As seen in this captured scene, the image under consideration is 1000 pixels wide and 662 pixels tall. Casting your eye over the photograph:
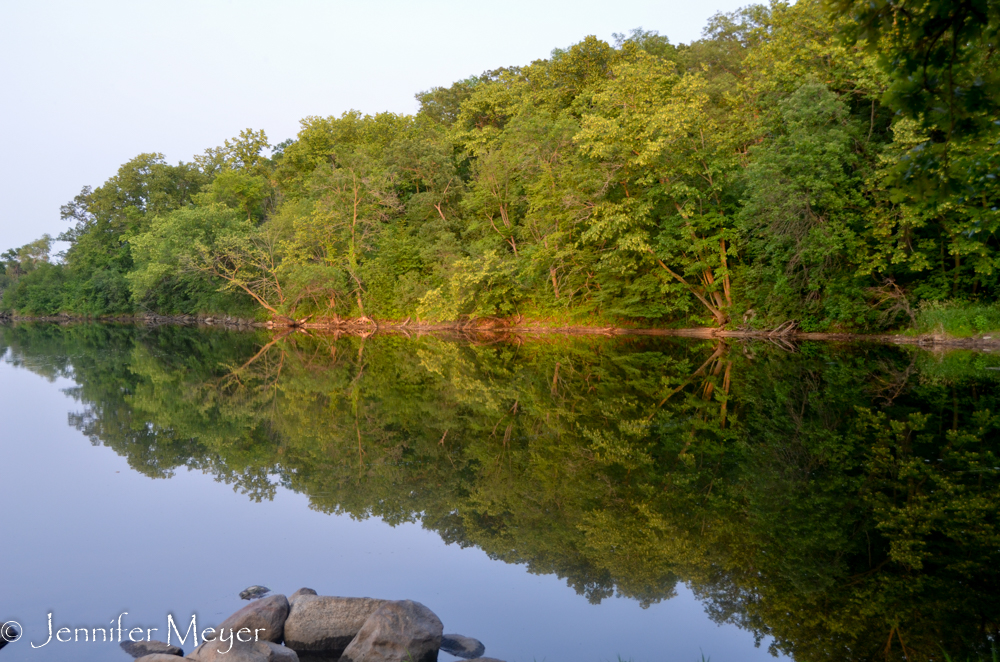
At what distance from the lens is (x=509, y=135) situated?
39.0m

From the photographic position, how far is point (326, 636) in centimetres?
442

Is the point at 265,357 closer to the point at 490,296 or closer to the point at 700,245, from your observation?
the point at 490,296

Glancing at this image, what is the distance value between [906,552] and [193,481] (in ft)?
25.3

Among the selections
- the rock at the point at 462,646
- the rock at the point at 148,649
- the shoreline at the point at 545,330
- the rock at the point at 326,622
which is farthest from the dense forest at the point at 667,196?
the rock at the point at 148,649

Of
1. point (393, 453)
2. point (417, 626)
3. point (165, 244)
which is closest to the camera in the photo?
point (417, 626)

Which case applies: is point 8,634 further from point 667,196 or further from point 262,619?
point 667,196

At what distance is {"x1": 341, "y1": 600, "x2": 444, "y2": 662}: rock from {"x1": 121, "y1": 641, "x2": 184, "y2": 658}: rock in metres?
1.14

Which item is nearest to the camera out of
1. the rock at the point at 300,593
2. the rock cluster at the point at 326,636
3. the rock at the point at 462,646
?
the rock cluster at the point at 326,636

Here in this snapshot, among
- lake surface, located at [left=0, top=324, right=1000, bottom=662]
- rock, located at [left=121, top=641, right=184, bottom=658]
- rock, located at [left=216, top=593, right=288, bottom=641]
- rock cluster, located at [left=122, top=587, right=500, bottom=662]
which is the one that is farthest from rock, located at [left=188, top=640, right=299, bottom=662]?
lake surface, located at [left=0, top=324, right=1000, bottom=662]

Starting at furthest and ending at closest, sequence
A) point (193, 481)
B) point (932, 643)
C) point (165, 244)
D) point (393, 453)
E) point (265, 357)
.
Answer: point (165, 244) < point (265, 357) < point (393, 453) < point (193, 481) < point (932, 643)

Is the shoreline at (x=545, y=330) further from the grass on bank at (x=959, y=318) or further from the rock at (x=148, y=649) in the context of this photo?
the rock at (x=148, y=649)

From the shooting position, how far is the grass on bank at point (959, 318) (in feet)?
70.0

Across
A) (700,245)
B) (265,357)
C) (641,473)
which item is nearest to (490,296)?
(700,245)

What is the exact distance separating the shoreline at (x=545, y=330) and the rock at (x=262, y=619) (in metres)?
22.6
